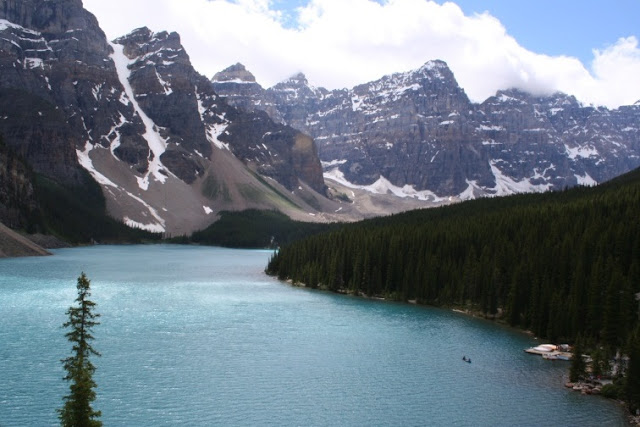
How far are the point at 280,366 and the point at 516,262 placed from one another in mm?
44398

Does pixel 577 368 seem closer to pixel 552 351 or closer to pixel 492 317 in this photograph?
pixel 552 351

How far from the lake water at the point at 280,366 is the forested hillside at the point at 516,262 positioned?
5.06 meters

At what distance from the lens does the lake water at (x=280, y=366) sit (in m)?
47.5

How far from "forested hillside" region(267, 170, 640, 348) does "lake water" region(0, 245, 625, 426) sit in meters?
5.06

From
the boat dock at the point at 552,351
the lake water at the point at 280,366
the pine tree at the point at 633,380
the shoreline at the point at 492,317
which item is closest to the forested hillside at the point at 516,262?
the shoreline at the point at 492,317

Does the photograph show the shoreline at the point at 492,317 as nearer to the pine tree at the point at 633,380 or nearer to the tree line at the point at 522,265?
the tree line at the point at 522,265

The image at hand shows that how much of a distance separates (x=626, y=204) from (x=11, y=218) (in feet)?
493

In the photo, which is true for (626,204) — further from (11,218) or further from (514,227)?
(11,218)

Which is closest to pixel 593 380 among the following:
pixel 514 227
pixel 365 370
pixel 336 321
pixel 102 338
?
pixel 365 370

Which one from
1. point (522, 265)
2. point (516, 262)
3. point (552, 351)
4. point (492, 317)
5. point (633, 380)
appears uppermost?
point (516, 262)

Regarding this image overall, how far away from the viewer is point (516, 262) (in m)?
92.4

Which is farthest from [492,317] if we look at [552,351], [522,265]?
[552,351]

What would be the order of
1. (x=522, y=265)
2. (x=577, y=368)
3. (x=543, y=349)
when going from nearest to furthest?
(x=577, y=368) < (x=543, y=349) < (x=522, y=265)

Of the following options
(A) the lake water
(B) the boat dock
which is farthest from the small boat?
(A) the lake water
